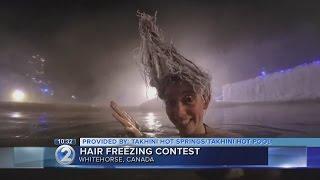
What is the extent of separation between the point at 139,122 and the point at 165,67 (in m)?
0.32

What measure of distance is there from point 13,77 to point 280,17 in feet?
4.89

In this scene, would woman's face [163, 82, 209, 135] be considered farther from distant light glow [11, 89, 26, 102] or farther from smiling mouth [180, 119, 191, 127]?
distant light glow [11, 89, 26, 102]

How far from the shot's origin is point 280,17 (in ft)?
8.45

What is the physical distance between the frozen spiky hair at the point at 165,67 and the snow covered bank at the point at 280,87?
0.13 metres

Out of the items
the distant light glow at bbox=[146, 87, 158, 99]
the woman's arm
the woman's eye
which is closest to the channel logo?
the woman's arm

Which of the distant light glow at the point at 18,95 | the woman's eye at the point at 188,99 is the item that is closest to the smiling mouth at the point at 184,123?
the woman's eye at the point at 188,99

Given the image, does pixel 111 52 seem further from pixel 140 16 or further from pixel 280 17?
pixel 280 17

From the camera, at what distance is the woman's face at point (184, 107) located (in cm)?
254

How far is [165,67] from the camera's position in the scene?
254cm

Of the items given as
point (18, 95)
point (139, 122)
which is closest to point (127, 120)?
point (139, 122)

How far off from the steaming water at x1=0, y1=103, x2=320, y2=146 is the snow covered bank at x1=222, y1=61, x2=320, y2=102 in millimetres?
50

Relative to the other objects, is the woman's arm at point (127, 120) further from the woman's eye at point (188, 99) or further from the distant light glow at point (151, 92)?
the woman's eye at point (188, 99)

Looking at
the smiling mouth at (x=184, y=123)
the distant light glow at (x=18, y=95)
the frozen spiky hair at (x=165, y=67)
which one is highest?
the frozen spiky hair at (x=165, y=67)

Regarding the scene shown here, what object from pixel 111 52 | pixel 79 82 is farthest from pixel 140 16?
pixel 79 82
